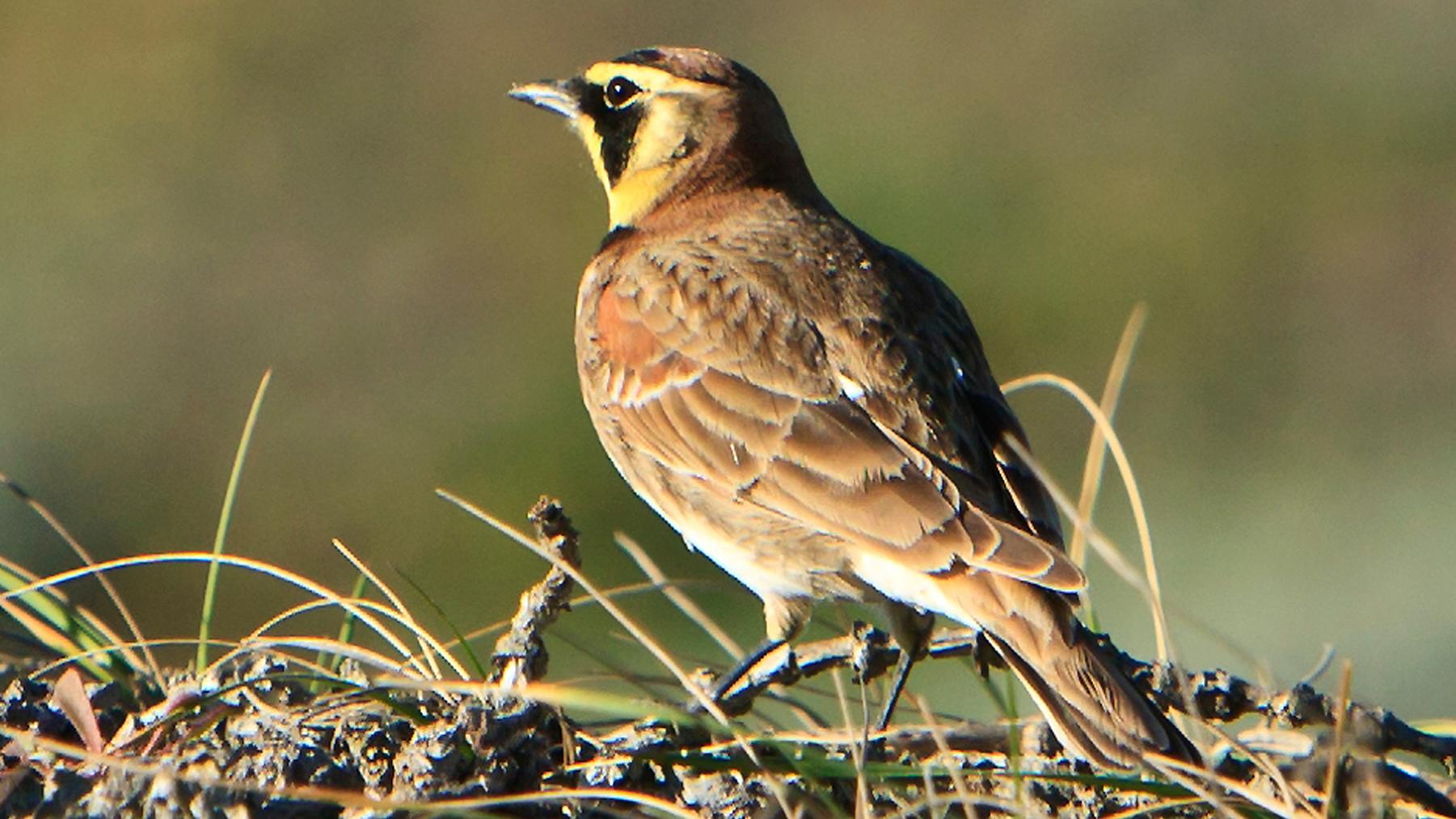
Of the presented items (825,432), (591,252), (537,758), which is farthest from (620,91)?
(591,252)

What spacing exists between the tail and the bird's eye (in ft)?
8.57

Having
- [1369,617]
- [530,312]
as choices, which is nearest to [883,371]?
[1369,617]

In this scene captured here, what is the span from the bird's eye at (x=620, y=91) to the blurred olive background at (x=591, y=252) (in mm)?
2179

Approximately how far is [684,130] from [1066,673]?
112 inches

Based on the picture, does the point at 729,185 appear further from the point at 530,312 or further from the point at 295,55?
the point at 295,55

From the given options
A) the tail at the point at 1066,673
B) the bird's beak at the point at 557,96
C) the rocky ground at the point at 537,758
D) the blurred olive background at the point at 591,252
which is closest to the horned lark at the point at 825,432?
the tail at the point at 1066,673

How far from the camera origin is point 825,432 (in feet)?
16.9

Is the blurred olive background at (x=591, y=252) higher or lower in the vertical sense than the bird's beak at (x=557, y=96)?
lower

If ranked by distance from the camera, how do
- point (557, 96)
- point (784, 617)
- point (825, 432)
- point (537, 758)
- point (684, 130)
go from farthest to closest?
point (557, 96), point (684, 130), point (784, 617), point (825, 432), point (537, 758)

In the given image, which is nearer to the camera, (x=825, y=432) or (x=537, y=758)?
(x=537, y=758)

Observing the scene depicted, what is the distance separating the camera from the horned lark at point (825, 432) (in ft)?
15.3

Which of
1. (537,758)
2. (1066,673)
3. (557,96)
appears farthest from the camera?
(557,96)

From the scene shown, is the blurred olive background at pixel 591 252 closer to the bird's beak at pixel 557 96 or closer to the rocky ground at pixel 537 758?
the bird's beak at pixel 557 96

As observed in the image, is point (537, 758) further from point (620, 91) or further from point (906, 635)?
point (620, 91)
